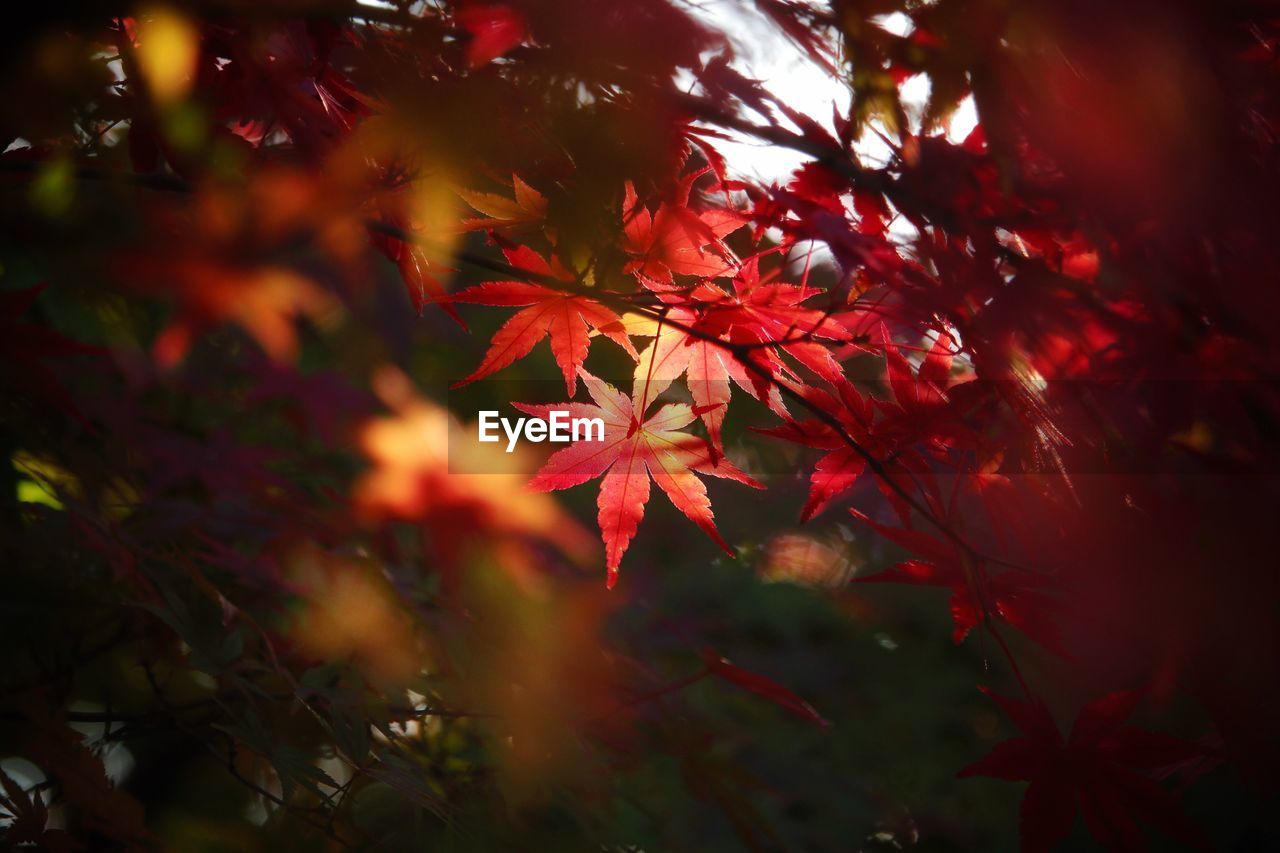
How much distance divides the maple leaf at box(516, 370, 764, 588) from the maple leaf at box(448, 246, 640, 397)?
0.17 feet

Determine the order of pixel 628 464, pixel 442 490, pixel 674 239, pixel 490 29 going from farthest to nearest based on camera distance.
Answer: pixel 442 490 < pixel 628 464 < pixel 674 239 < pixel 490 29

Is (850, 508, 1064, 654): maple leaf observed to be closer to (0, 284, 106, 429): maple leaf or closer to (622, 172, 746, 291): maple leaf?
(622, 172, 746, 291): maple leaf

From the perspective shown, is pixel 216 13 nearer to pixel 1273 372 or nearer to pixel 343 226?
pixel 343 226

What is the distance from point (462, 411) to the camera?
2.05 metres

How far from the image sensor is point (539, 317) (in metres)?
0.71

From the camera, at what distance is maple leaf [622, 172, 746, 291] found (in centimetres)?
65

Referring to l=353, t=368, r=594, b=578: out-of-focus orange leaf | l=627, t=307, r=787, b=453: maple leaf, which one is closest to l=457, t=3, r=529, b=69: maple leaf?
l=627, t=307, r=787, b=453: maple leaf

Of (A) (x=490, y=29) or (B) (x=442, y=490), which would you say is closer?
(A) (x=490, y=29)

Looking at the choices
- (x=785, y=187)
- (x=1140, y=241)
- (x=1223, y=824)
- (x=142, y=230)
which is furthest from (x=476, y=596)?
(x=1223, y=824)

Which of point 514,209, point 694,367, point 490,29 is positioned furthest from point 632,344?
point 490,29

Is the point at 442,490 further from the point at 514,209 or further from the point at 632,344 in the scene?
the point at 514,209

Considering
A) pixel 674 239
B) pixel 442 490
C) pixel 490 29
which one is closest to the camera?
pixel 490 29

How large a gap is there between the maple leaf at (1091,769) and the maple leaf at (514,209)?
22.3 inches

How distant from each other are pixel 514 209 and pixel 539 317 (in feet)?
0.32
